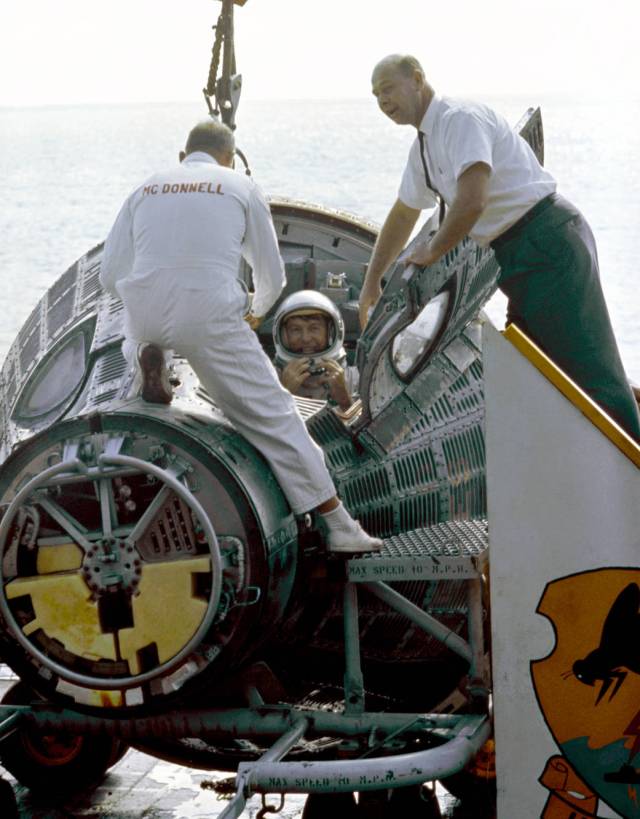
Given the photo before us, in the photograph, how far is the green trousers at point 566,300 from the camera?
6246 millimetres

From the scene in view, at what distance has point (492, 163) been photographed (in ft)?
20.3

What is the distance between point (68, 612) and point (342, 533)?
3.52 feet

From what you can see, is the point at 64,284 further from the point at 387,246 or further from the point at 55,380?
the point at 387,246

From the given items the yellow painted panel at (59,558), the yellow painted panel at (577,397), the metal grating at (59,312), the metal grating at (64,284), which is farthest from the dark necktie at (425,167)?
the metal grating at (64,284)

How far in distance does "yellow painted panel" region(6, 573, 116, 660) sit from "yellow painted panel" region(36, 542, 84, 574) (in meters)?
0.04

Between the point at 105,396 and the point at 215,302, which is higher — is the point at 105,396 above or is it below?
below

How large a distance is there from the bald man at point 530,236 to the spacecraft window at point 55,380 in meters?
2.05

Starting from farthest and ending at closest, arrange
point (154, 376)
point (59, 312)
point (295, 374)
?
1. point (59, 312)
2. point (295, 374)
3. point (154, 376)

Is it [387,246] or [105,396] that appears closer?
[105,396]

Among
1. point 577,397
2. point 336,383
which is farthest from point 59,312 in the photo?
point 577,397

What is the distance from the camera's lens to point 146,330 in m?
5.66

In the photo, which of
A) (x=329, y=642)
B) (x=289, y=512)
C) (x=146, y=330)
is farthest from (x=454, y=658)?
(x=146, y=330)

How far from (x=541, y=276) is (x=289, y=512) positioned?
1.49m

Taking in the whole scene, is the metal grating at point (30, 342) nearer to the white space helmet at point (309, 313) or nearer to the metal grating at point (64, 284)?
the metal grating at point (64, 284)
